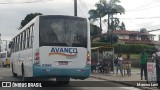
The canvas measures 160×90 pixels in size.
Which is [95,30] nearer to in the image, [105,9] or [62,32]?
[105,9]

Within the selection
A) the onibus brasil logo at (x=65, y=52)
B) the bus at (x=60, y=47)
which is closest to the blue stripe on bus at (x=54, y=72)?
the bus at (x=60, y=47)

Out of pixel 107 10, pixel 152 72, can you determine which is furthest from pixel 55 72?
pixel 107 10

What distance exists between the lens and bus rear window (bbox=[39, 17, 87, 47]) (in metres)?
15.5

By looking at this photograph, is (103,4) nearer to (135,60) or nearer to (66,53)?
(135,60)

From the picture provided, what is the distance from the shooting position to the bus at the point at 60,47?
15.3m

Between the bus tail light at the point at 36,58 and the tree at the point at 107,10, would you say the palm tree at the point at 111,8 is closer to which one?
the tree at the point at 107,10

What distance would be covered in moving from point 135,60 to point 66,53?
3649 cm

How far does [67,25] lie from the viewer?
1572cm

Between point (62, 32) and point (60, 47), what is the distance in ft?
2.21

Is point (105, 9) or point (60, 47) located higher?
point (105, 9)

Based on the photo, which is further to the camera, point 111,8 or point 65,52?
point 111,8

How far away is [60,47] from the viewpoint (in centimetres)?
1542

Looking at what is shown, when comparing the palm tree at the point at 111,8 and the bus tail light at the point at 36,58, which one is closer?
the bus tail light at the point at 36,58

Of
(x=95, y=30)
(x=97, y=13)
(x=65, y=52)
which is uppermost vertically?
(x=97, y=13)
